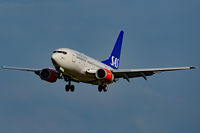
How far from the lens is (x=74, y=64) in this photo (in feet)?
184

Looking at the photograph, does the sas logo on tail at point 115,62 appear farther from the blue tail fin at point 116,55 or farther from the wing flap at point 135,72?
the wing flap at point 135,72

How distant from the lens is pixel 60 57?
55.3 metres

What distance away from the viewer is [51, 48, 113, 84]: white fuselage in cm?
5528

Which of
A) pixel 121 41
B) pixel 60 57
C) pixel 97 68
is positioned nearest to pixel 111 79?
pixel 97 68

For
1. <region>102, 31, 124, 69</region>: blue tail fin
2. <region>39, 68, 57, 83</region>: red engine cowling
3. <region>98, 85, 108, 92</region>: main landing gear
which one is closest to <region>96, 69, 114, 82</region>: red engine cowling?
<region>98, 85, 108, 92</region>: main landing gear

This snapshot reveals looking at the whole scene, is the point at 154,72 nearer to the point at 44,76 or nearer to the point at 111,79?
the point at 111,79

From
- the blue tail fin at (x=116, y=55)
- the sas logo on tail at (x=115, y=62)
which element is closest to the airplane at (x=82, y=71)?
the blue tail fin at (x=116, y=55)

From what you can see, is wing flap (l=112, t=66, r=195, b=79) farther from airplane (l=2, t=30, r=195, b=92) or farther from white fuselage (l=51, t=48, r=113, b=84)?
white fuselage (l=51, t=48, r=113, b=84)

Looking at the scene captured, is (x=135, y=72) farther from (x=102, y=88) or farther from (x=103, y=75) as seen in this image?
(x=102, y=88)

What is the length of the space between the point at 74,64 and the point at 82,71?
1.58 m

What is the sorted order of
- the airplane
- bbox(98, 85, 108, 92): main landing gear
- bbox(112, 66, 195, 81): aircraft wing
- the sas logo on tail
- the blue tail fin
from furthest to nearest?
the sas logo on tail, the blue tail fin, bbox(98, 85, 108, 92): main landing gear, bbox(112, 66, 195, 81): aircraft wing, the airplane

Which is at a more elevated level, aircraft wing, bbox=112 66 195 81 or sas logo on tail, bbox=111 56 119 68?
sas logo on tail, bbox=111 56 119 68

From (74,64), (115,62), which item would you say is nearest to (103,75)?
(74,64)

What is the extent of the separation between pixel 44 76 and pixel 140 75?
11.3 metres
